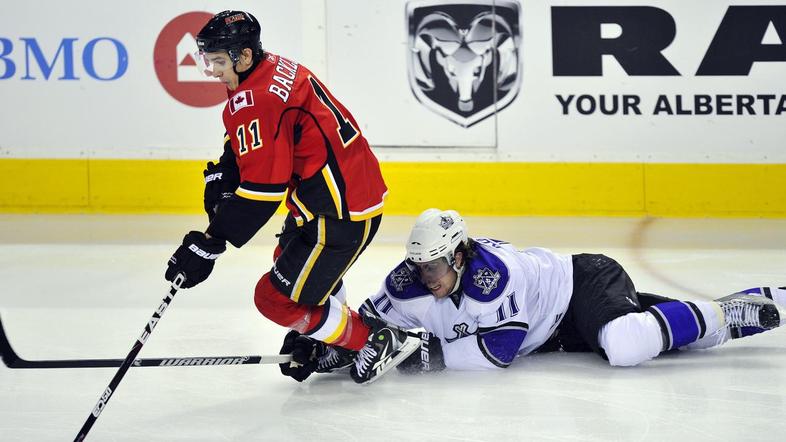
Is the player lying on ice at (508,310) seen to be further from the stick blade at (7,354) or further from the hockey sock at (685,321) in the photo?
the stick blade at (7,354)

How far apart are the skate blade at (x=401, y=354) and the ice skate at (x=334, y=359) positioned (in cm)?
11

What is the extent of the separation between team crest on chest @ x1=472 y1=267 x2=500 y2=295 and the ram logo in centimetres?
341

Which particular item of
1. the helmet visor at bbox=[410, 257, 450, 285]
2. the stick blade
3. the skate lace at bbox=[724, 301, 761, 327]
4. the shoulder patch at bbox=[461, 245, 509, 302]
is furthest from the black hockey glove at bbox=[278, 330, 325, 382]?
the skate lace at bbox=[724, 301, 761, 327]

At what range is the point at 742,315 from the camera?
11.5 ft

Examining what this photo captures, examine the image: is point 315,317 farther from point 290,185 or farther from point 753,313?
point 753,313

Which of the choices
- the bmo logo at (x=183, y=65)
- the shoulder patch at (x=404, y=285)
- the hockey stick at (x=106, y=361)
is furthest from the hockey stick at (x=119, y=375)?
the bmo logo at (x=183, y=65)

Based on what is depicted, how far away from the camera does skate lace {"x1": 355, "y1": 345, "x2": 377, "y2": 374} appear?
330cm

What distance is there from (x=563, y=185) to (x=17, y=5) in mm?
Answer: 3514

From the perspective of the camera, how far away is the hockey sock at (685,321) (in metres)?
3.45

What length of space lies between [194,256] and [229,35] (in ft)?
2.03

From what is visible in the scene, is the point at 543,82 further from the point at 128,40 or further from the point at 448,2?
the point at 128,40

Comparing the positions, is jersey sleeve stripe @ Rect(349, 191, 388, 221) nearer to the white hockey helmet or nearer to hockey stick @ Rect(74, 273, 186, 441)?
the white hockey helmet

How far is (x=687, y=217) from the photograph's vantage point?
6590mm

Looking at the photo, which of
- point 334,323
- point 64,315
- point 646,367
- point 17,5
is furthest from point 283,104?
point 17,5
